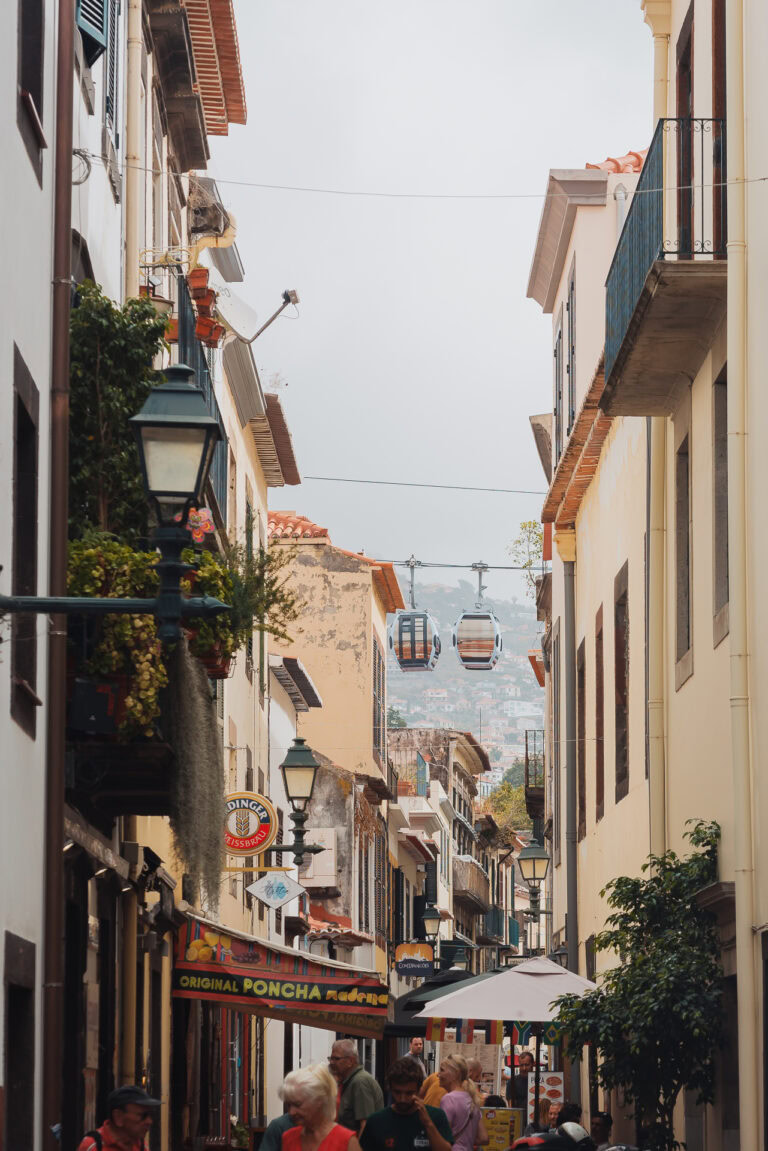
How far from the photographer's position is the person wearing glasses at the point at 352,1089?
41.8 ft

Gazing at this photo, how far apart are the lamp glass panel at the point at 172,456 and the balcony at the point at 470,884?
72349 millimetres

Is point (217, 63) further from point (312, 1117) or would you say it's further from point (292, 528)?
point (292, 528)

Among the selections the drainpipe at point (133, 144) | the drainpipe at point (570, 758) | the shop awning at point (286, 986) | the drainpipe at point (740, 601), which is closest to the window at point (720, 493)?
the drainpipe at point (740, 601)

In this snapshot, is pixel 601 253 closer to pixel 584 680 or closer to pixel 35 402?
pixel 584 680

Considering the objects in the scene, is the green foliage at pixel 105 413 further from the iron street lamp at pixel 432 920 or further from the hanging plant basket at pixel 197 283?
the iron street lamp at pixel 432 920

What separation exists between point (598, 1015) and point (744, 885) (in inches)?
84.5

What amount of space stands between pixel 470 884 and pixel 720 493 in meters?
71.5

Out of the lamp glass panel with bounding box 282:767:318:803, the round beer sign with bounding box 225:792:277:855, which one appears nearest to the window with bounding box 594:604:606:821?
the round beer sign with bounding box 225:792:277:855

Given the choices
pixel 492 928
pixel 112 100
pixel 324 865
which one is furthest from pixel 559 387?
pixel 492 928

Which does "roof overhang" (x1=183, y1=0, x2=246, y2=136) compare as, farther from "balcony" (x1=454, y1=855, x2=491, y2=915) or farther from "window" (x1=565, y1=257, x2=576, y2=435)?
"balcony" (x1=454, y1=855, x2=491, y2=915)

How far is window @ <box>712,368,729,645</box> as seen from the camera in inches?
541

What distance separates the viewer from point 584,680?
25.2 meters

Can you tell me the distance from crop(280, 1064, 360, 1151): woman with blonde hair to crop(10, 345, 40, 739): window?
8.78ft

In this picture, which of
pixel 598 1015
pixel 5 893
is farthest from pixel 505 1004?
pixel 5 893
